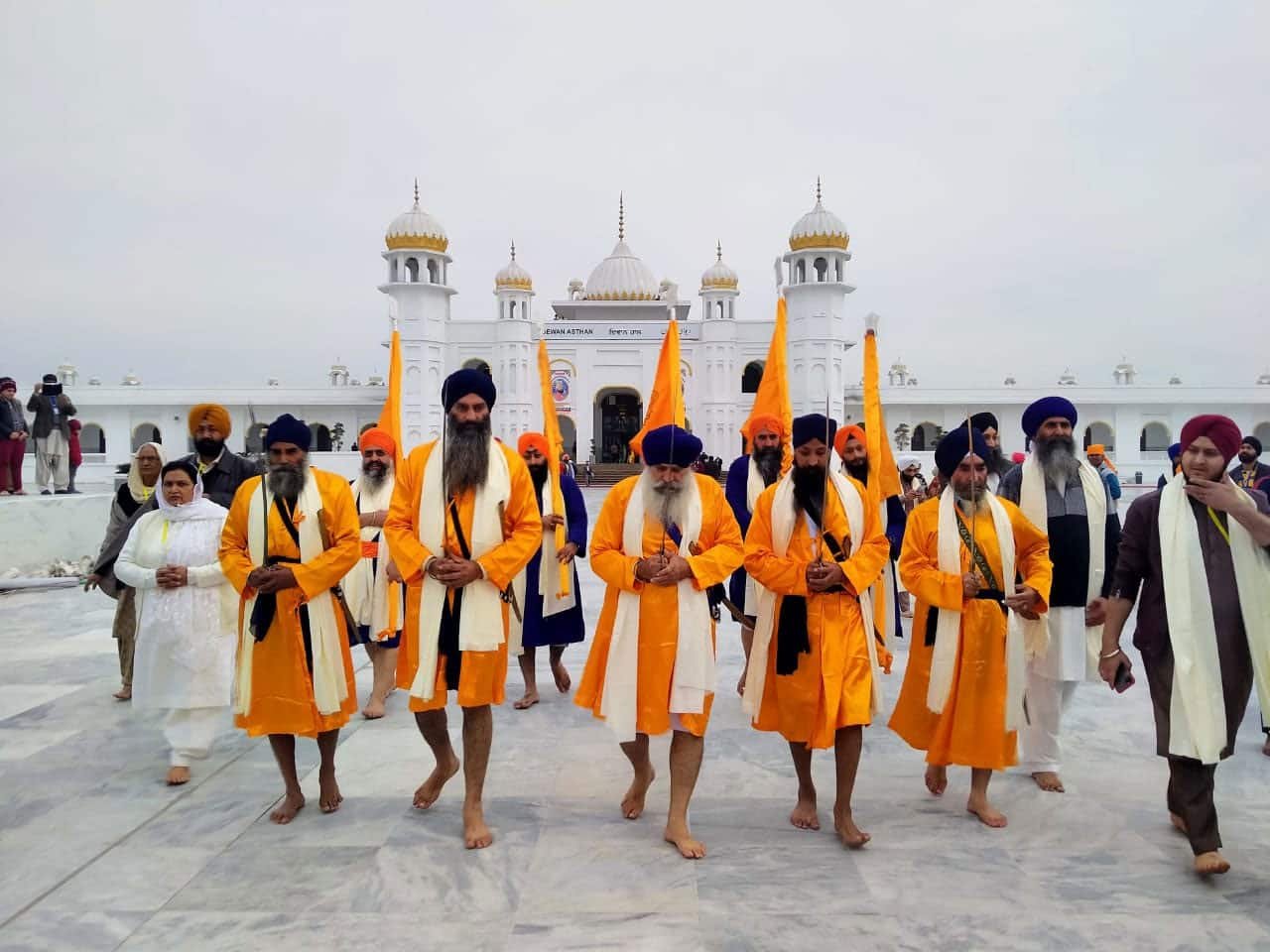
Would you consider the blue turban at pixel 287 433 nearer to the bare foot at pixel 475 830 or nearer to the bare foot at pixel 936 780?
the bare foot at pixel 475 830

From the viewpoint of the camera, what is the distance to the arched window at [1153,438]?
34438mm

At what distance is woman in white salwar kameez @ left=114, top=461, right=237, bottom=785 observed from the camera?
3939 millimetres

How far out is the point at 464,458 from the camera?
3389 mm

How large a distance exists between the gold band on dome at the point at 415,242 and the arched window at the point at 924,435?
789 inches

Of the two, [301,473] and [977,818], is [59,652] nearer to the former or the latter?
[301,473]

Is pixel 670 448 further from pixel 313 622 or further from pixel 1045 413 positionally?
pixel 1045 413

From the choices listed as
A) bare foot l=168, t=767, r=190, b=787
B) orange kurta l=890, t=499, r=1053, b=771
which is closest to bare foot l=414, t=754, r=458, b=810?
bare foot l=168, t=767, r=190, b=787

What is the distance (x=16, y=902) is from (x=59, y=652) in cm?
410

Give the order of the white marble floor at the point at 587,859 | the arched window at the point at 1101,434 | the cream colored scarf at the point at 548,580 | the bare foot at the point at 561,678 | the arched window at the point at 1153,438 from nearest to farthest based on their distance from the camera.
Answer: the white marble floor at the point at 587,859 < the cream colored scarf at the point at 548,580 < the bare foot at the point at 561,678 < the arched window at the point at 1101,434 < the arched window at the point at 1153,438

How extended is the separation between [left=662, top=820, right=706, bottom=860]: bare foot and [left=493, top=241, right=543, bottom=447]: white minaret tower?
A: 94.9ft

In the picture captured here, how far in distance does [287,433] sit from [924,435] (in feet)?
114

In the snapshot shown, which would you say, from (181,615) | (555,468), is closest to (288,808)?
(181,615)

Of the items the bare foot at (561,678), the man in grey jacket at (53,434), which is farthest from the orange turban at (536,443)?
the man in grey jacket at (53,434)

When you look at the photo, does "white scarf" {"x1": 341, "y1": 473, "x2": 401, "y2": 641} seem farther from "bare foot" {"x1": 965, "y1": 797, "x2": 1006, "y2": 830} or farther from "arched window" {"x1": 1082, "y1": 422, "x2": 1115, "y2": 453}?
"arched window" {"x1": 1082, "y1": 422, "x2": 1115, "y2": 453}
